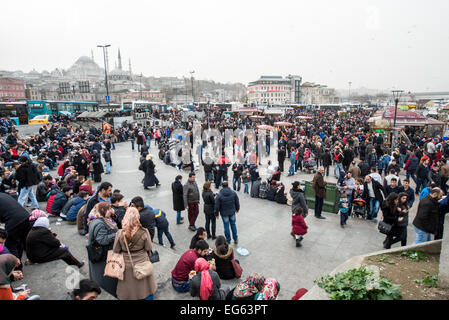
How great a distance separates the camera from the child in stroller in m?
7.65

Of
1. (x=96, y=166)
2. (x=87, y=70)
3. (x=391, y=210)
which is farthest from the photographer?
(x=87, y=70)

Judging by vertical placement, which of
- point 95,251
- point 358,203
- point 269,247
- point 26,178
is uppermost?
point 26,178

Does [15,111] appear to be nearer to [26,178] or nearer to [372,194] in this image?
[26,178]

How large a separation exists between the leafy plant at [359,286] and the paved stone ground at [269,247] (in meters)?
1.12

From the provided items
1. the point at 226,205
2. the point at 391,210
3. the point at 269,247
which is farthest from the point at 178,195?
the point at 391,210

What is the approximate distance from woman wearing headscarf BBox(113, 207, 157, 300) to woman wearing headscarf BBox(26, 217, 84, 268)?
187 cm

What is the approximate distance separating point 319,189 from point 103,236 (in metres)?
5.95

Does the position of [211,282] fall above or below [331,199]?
above

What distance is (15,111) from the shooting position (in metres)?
27.6

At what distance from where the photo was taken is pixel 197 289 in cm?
366

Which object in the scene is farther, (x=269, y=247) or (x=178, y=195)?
(x=178, y=195)

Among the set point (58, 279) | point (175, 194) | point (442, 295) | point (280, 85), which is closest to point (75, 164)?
point (175, 194)

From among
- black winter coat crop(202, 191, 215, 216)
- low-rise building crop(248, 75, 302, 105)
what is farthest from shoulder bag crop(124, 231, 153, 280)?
low-rise building crop(248, 75, 302, 105)
